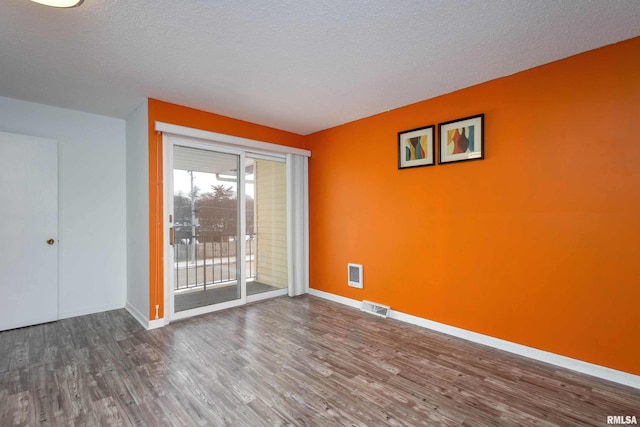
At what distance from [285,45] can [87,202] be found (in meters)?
3.36

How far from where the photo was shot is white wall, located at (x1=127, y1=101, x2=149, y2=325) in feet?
11.0

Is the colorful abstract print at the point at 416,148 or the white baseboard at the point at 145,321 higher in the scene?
the colorful abstract print at the point at 416,148

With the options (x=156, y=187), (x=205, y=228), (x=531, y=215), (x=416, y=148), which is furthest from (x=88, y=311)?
(x=531, y=215)

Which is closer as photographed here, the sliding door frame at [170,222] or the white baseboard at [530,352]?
the white baseboard at [530,352]

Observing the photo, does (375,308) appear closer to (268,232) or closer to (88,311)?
(268,232)

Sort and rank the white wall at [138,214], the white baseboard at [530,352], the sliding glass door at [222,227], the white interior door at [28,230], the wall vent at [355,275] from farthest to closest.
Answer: the wall vent at [355,275] → the sliding glass door at [222,227] → the white wall at [138,214] → the white interior door at [28,230] → the white baseboard at [530,352]

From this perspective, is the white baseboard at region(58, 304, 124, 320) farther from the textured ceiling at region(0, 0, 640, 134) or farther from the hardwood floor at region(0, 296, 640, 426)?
the textured ceiling at region(0, 0, 640, 134)

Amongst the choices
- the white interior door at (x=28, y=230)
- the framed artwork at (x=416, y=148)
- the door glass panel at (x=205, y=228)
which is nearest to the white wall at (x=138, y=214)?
the door glass panel at (x=205, y=228)

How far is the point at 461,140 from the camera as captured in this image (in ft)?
10.0

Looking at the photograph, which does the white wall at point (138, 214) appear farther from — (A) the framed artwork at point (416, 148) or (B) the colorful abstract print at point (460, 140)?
(B) the colorful abstract print at point (460, 140)

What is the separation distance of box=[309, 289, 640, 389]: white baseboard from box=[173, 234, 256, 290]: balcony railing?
7.24 feet

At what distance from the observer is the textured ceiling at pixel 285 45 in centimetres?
187

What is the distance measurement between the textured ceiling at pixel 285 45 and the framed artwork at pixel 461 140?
37 centimetres

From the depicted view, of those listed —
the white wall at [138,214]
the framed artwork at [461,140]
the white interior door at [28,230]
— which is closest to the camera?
the framed artwork at [461,140]
